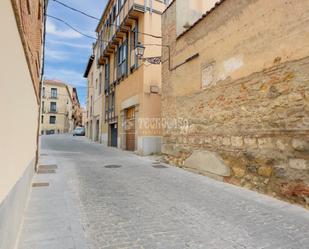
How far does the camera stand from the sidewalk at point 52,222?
306cm

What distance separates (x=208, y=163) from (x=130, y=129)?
792cm

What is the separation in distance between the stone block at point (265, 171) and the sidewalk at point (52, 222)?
150 inches

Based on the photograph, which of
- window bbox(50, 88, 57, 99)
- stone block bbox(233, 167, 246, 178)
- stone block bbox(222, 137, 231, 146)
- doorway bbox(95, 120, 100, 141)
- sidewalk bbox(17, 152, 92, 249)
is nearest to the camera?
sidewalk bbox(17, 152, 92, 249)

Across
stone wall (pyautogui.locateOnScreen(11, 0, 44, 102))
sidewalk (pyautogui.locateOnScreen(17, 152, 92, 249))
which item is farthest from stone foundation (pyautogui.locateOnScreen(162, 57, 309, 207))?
stone wall (pyautogui.locateOnScreen(11, 0, 44, 102))

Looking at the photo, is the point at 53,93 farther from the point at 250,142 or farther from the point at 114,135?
the point at 250,142

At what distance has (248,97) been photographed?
593cm

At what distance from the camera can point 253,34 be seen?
19.3ft

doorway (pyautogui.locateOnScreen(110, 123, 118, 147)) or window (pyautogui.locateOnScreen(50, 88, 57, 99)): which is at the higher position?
window (pyautogui.locateOnScreen(50, 88, 57, 99))

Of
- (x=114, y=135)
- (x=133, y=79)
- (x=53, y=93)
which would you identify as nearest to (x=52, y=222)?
(x=133, y=79)

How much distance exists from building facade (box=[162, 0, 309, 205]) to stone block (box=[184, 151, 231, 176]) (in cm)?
3

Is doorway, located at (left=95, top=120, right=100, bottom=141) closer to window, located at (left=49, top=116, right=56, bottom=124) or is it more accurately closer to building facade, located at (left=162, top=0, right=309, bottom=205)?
building facade, located at (left=162, top=0, right=309, bottom=205)

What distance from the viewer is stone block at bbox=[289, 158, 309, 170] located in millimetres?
4559

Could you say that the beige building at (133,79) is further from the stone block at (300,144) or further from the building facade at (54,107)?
the building facade at (54,107)

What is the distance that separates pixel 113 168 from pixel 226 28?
555cm
